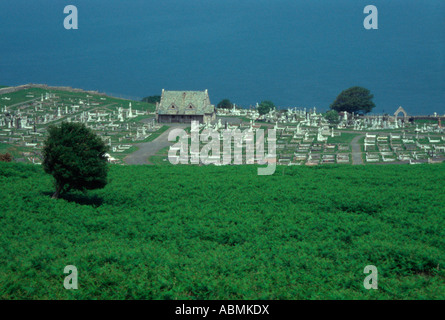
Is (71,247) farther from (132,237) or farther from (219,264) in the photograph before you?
(219,264)

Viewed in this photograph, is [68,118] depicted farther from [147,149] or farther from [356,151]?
[356,151]

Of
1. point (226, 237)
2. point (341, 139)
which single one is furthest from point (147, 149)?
point (226, 237)

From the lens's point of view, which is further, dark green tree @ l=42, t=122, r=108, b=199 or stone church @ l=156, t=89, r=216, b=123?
stone church @ l=156, t=89, r=216, b=123

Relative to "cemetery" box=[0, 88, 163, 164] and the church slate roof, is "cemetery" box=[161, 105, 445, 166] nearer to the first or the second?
the church slate roof

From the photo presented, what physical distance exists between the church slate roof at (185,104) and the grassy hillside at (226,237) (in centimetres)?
4461

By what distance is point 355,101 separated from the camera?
85.7m

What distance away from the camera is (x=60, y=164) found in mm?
20125

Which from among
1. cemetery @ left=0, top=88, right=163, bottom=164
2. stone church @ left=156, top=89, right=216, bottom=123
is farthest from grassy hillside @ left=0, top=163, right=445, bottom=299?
stone church @ left=156, top=89, right=216, bottom=123

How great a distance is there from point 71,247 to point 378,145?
4564cm

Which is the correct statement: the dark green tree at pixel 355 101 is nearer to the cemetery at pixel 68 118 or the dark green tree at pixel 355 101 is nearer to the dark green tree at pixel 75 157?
the cemetery at pixel 68 118

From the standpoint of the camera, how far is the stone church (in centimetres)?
7294

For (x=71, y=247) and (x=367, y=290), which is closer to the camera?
(x=367, y=290)

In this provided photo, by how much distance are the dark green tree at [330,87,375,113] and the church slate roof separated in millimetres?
27651
